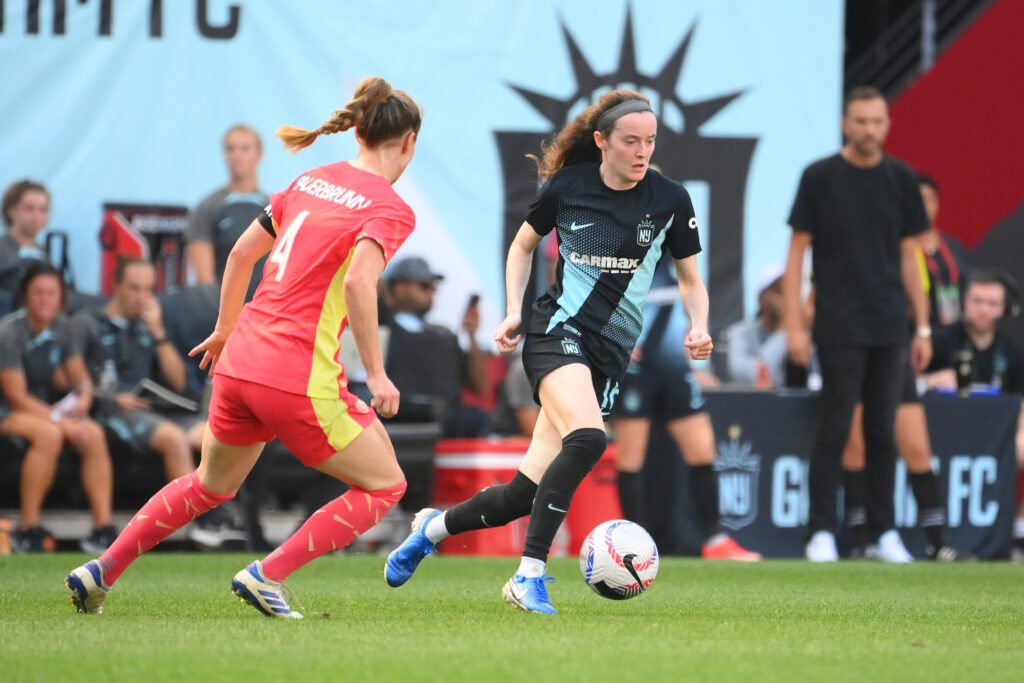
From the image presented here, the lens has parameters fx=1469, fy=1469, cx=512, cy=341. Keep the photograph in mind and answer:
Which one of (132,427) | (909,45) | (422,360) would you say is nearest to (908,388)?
(422,360)

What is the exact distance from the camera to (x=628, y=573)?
16.9 feet

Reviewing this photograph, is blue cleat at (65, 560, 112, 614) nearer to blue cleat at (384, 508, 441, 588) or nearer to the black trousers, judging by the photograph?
blue cleat at (384, 508, 441, 588)

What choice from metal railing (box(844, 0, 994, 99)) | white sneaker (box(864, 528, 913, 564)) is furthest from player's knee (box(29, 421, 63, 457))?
metal railing (box(844, 0, 994, 99))

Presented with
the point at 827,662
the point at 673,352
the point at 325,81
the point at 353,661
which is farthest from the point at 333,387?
the point at 325,81

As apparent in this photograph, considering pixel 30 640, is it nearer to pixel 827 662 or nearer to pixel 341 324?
pixel 341 324

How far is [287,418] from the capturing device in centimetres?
454

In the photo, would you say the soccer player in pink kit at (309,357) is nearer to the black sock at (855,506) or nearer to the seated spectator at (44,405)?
the seated spectator at (44,405)

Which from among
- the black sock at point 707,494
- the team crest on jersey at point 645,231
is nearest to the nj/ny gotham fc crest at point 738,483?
the black sock at point 707,494

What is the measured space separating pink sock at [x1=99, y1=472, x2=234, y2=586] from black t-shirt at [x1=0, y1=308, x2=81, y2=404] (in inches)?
180

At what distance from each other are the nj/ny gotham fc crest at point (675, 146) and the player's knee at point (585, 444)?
17.8ft

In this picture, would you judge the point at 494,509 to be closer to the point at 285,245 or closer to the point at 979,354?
the point at 285,245

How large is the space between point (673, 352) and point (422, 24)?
3.30 m

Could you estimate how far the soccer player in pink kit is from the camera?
4543 mm

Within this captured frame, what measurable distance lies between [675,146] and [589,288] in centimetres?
563
